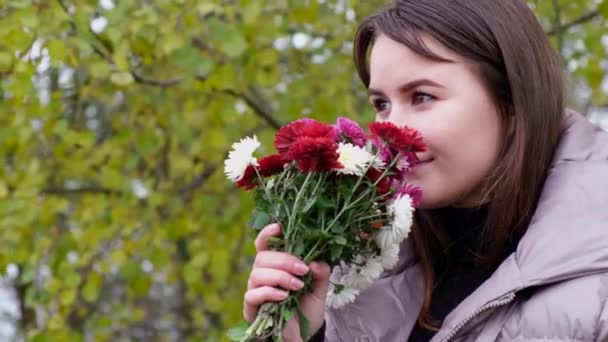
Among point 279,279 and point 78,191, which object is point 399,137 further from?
point 78,191

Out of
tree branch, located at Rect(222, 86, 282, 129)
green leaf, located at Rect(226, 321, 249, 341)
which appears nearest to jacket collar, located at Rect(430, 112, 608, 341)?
green leaf, located at Rect(226, 321, 249, 341)

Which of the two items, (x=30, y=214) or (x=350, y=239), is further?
(x=30, y=214)

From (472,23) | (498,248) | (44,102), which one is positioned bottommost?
(44,102)

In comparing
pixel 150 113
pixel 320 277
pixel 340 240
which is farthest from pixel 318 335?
pixel 150 113

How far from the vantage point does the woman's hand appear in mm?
1878

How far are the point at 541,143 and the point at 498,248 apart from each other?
225mm

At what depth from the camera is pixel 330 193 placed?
1.90 m

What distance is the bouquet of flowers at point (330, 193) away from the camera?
1871 mm

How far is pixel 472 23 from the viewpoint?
6.80ft

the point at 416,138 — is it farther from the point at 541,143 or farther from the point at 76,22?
the point at 76,22

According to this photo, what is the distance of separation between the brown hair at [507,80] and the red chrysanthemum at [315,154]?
333mm

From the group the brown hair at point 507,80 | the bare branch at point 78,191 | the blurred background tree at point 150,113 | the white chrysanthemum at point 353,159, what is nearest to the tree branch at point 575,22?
the blurred background tree at point 150,113

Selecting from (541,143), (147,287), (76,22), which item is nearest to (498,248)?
(541,143)

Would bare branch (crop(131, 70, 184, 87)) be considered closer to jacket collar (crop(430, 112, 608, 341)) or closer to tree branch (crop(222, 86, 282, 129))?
tree branch (crop(222, 86, 282, 129))
